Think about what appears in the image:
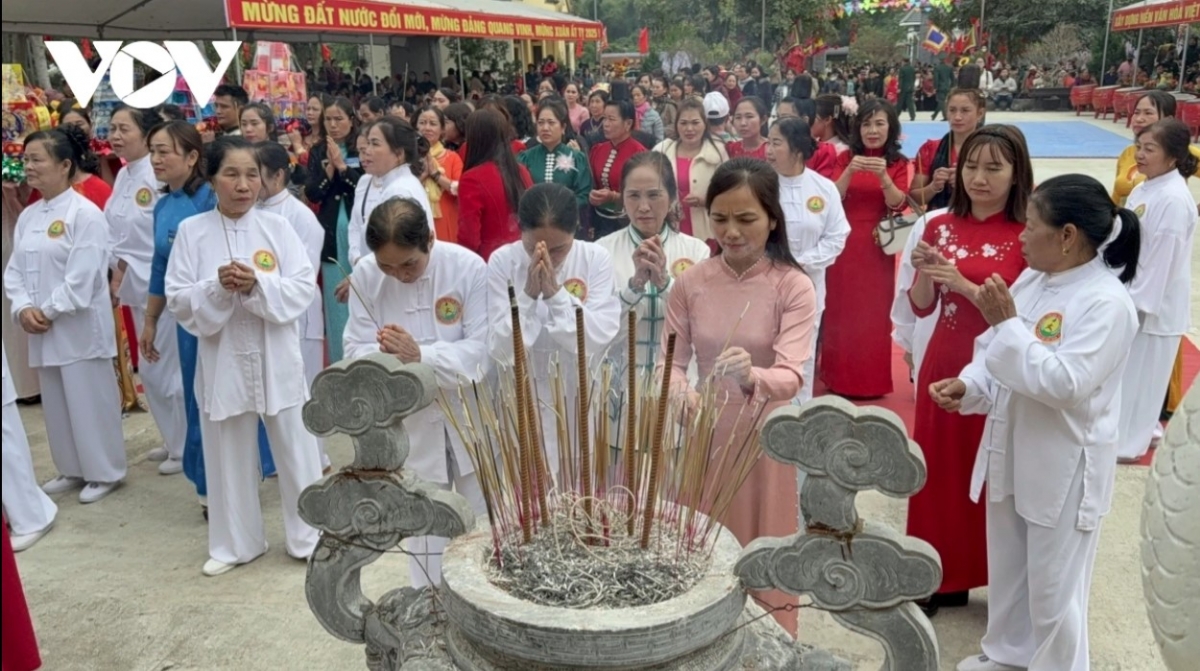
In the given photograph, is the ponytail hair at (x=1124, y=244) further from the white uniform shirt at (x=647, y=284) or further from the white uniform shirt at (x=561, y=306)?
the white uniform shirt at (x=561, y=306)

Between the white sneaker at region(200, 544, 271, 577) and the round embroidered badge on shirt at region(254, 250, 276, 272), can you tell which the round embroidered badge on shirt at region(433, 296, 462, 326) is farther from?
the white sneaker at region(200, 544, 271, 577)

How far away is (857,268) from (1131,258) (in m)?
2.38

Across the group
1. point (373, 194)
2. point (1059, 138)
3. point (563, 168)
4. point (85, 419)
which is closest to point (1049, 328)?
point (373, 194)

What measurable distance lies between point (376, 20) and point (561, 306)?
236 inches

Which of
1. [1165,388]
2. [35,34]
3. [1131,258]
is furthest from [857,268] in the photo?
[35,34]

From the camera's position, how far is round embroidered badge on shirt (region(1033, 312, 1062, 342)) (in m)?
2.10

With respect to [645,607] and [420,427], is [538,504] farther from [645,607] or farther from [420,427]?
[420,427]

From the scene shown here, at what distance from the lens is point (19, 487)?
345cm

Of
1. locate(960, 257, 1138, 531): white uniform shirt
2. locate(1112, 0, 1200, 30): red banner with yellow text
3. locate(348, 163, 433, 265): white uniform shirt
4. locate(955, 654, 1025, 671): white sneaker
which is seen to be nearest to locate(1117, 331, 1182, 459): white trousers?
locate(955, 654, 1025, 671): white sneaker

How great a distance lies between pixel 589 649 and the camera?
1.23 meters

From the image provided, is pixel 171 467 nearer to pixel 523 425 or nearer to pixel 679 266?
pixel 679 266

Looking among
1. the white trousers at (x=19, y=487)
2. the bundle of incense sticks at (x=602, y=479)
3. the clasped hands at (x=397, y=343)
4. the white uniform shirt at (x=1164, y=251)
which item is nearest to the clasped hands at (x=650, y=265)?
the clasped hands at (x=397, y=343)

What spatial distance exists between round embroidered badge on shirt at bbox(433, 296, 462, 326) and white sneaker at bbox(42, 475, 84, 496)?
2.21 meters

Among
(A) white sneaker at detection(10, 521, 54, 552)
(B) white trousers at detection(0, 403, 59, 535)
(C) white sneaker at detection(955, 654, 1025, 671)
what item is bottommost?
(A) white sneaker at detection(10, 521, 54, 552)
